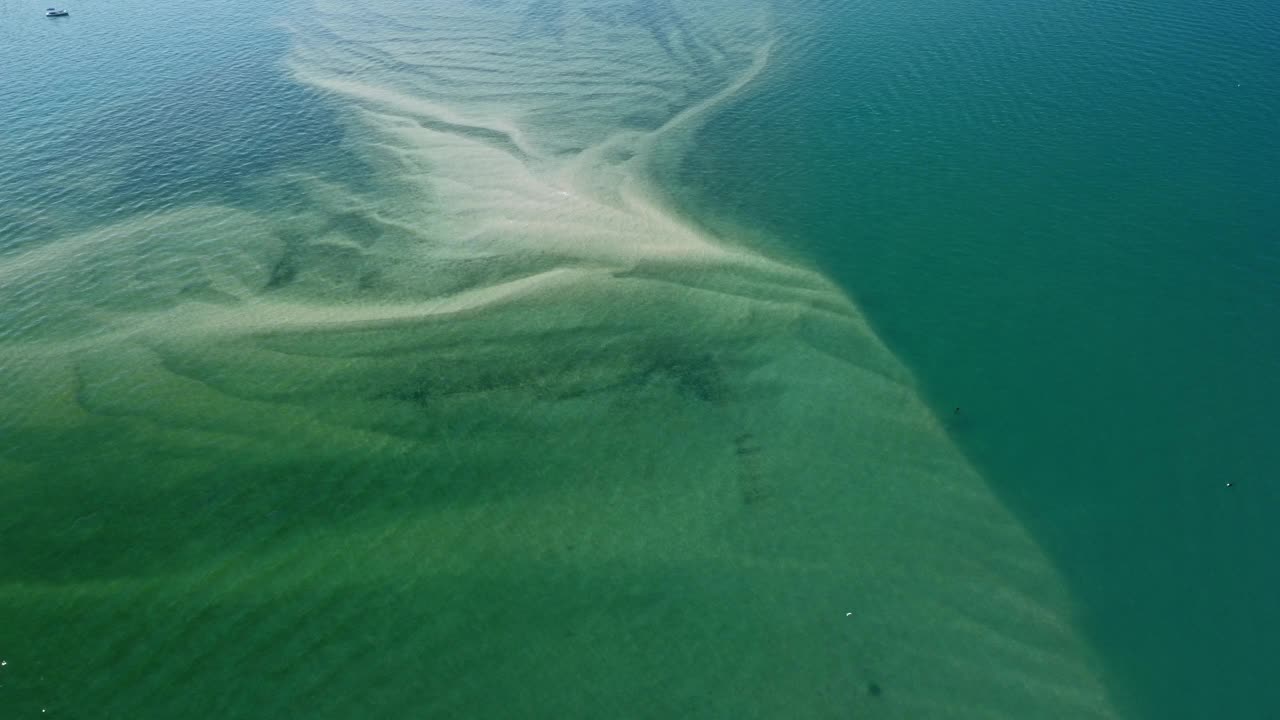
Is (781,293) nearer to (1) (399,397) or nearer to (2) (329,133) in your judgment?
(1) (399,397)

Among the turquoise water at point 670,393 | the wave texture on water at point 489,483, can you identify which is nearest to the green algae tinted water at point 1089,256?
the turquoise water at point 670,393

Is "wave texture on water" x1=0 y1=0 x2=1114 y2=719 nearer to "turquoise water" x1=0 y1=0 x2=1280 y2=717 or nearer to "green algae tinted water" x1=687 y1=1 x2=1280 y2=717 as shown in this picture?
"turquoise water" x1=0 y1=0 x2=1280 y2=717

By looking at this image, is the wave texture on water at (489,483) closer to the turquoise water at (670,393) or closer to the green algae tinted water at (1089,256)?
the turquoise water at (670,393)

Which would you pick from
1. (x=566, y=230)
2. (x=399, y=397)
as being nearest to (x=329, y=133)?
(x=566, y=230)

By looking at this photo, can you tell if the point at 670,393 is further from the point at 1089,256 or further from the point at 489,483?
the point at 1089,256

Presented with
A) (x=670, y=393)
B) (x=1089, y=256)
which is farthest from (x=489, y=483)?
(x=1089, y=256)

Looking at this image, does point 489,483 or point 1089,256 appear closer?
point 489,483
